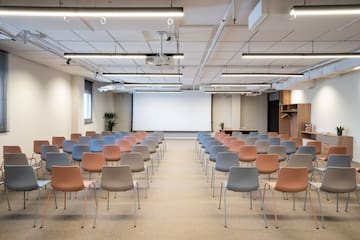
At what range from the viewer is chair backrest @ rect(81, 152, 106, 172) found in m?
5.59

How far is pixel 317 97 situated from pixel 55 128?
36.0 ft

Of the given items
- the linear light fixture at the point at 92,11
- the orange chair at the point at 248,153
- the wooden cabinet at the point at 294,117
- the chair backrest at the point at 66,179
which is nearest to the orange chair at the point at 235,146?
the orange chair at the point at 248,153

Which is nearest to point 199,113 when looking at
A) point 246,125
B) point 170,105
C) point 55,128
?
point 170,105

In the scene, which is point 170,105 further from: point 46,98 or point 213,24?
point 213,24

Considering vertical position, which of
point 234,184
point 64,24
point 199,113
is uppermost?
point 64,24

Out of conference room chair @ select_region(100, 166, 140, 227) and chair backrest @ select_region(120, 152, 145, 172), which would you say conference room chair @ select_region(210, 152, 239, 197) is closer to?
chair backrest @ select_region(120, 152, 145, 172)

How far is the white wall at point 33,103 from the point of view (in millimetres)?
8516

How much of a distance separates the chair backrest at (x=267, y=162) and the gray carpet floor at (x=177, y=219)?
532 mm

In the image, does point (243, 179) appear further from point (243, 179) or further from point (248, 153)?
point (248, 153)

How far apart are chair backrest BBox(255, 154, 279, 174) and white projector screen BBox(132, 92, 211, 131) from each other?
13118mm

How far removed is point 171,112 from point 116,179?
47.6 ft

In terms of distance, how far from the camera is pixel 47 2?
4.71m

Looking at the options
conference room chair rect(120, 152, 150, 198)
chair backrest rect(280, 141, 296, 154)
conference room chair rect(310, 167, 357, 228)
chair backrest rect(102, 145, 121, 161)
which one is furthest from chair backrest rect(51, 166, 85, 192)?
chair backrest rect(280, 141, 296, 154)

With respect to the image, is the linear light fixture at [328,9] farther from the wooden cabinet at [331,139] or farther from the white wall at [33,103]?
the white wall at [33,103]
